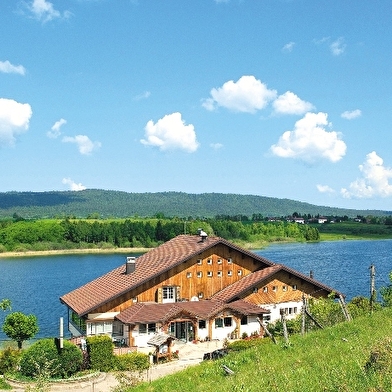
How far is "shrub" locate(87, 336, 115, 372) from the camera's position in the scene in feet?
93.5

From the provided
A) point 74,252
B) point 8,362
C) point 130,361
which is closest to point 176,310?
point 130,361

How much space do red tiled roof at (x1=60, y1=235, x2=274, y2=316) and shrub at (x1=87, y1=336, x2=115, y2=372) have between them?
524 centimetres

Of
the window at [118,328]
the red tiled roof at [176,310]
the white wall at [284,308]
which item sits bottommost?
the window at [118,328]

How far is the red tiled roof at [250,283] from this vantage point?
126 feet

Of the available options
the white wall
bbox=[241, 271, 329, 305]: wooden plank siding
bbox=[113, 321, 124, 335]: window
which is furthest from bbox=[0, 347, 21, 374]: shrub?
the white wall

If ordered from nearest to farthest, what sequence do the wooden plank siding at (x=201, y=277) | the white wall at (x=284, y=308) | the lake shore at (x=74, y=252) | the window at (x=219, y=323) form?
the window at (x=219, y=323)
the wooden plank siding at (x=201, y=277)
the white wall at (x=284, y=308)
the lake shore at (x=74, y=252)

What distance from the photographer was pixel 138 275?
3812 cm

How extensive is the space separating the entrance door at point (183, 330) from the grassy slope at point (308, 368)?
15.8m

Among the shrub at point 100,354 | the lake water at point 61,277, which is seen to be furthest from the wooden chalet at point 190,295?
the lake water at point 61,277

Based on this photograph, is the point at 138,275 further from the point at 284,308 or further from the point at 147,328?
the point at 284,308

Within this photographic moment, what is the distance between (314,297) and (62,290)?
39839mm

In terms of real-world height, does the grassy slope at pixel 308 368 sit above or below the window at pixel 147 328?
above

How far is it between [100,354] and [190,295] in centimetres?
1144

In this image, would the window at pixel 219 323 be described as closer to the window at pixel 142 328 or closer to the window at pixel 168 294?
the window at pixel 168 294
